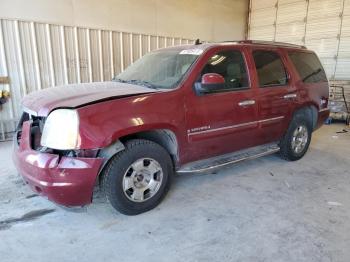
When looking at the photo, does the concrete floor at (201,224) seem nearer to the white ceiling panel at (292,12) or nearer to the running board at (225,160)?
the running board at (225,160)

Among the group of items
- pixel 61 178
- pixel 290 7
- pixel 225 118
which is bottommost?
pixel 61 178

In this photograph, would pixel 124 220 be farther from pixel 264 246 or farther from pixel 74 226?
pixel 264 246

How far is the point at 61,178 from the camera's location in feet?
7.44

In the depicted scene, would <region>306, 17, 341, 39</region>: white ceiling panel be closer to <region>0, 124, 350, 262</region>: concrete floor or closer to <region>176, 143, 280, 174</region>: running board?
<region>176, 143, 280, 174</region>: running board

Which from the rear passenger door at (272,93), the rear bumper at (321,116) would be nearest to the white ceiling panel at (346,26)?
the rear bumper at (321,116)

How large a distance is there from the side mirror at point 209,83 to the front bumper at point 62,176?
1266mm

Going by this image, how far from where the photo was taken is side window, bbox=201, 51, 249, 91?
123 inches

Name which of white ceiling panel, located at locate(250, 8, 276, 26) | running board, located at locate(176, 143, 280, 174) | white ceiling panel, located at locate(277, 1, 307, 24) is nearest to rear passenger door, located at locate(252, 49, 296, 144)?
running board, located at locate(176, 143, 280, 174)

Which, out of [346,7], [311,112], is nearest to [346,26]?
[346,7]

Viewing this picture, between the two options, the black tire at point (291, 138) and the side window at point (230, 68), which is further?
the black tire at point (291, 138)

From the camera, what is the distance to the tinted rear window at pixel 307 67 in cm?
416

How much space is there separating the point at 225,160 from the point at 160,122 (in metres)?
1.13

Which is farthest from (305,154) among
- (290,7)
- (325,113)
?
(290,7)

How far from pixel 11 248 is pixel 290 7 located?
1067 cm
